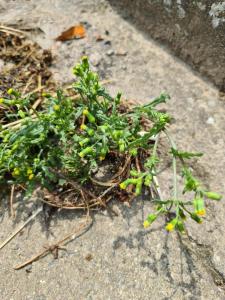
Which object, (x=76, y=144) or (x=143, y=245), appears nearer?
(x=143, y=245)

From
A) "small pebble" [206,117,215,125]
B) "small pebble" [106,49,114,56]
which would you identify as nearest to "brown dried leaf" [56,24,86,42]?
"small pebble" [106,49,114,56]

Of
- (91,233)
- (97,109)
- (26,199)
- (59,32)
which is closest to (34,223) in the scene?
(26,199)

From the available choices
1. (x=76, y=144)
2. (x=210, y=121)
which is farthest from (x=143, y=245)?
(x=210, y=121)

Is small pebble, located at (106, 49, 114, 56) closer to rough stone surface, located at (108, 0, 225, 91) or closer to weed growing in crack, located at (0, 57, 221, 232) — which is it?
rough stone surface, located at (108, 0, 225, 91)

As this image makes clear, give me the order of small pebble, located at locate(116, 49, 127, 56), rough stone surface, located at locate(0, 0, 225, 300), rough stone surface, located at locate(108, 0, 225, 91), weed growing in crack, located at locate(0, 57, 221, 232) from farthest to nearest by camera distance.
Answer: small pebble, located at locate(116, 49, 127, 56)
rough stone surface, located at locate(108, 0, 225, 91)
weed growing in crack, located at locate(0, 57, 221, 232)
rough stone surface, located at locate(0, 0, 225, 300)

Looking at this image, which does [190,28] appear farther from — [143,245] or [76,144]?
[143,245]

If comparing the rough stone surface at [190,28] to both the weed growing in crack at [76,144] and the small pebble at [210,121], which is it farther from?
the weed growing in crack at [76,144]
